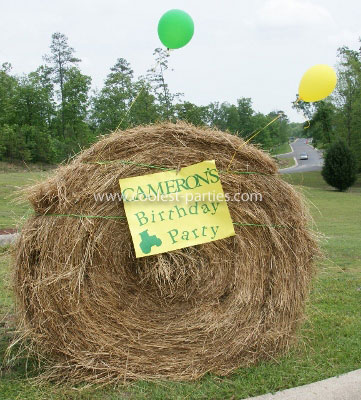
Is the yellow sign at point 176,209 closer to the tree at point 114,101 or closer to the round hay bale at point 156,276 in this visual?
the round hay bale at point 156,276

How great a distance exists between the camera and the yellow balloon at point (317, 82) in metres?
4.02

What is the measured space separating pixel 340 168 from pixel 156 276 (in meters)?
31.6

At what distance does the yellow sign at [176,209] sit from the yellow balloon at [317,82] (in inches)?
45.4

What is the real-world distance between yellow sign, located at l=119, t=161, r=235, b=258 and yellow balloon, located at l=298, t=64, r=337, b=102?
1.15 metres

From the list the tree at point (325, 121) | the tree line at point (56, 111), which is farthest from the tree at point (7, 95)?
the tree at point (325, 121)

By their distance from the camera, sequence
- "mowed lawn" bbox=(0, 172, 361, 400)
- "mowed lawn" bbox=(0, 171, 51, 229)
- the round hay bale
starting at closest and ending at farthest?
"mowed lawn" bbox=(0, 172, 361, 400) < the round hay bale < "mowed lawn" bbox=(0, 171, 51, 229)

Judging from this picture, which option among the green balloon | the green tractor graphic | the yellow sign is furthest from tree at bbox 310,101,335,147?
the green tractor graphic

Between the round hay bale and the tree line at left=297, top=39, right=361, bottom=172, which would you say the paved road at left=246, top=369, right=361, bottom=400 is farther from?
the tree line at left=297, top=39, right=361, bottom=172

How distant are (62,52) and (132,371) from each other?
37.0m

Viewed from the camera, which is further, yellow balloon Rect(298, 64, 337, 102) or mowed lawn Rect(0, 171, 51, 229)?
yellow balloon Rect(298, 64, 337, 102)

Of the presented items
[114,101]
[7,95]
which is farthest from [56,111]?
[114,101]

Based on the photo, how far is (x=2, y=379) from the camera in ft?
11.2

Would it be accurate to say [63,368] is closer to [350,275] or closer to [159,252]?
[159,252]

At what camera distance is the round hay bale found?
3.36 m
